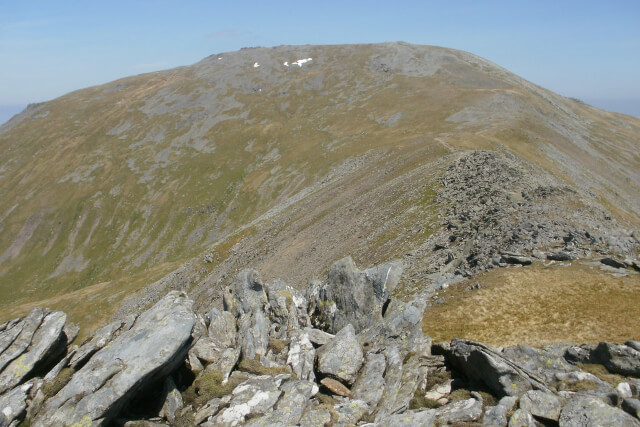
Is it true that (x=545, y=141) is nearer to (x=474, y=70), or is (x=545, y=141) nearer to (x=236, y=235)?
(x=236, y=235)

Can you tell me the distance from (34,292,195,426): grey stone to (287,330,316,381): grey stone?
5.52 meters

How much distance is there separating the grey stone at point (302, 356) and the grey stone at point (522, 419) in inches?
343

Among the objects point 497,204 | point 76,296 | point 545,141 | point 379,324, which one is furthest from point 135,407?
point 545,141

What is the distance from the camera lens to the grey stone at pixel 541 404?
47.0 feet

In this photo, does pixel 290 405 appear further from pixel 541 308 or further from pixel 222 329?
pixel 541 308

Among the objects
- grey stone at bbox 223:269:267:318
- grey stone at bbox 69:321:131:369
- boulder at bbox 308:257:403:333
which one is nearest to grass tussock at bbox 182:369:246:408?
grey stone at bbox 69:321:131:369

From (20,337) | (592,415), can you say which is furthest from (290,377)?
(20,337)

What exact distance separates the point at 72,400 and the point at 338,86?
195594 millimetres

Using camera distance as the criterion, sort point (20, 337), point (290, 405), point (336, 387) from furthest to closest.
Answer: point (20, 337) → point (336, 387) → point (290, 405)

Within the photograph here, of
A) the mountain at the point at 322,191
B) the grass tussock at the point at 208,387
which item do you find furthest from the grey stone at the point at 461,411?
the mountain at the point at 322,191

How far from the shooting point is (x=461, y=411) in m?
15.1

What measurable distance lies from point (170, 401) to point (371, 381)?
883cm

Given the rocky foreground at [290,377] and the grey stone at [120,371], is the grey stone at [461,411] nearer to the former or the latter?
the rocky foreground at [290,377]

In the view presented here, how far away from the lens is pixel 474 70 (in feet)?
597
